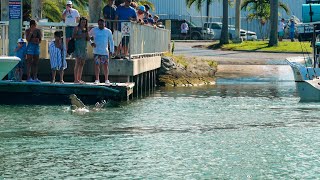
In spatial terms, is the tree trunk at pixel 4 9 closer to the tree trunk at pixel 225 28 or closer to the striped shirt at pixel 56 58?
the striped shirt at pixel 56 58

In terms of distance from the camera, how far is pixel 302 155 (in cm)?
1742

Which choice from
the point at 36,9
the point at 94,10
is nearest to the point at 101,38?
the point at 94,10

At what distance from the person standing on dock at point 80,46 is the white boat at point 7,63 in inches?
71.5

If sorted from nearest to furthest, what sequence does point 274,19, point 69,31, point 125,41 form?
point 69,31, point 125,41, point 274,19

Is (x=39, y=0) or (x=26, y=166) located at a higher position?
(x=39, y=0)

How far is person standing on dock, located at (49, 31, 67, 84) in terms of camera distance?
2506 cm

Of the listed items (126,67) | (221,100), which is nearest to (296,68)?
(221,100)

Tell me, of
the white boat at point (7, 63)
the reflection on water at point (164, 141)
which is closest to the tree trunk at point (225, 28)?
the reflection on water at point (164, 141)

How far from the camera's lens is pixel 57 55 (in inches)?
994

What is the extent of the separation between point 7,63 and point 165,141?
599 centimetres

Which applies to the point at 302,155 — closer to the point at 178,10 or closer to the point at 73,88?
the point at 73,88

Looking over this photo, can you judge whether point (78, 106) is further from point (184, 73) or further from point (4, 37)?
point (184, 73)

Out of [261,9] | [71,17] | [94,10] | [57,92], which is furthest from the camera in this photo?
[261,9]

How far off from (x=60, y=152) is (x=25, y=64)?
8564mm
